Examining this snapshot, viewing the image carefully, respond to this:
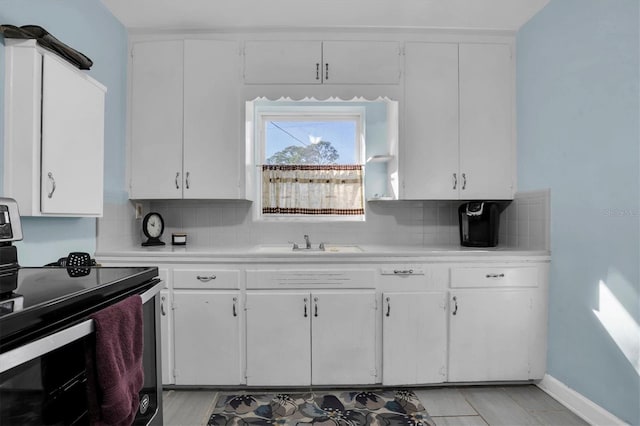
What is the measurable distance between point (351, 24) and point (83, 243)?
2247mm

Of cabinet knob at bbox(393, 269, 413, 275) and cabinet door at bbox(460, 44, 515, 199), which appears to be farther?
cabinet door at bbox(460, 44, 515, 199)

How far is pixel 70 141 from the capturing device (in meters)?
1.64

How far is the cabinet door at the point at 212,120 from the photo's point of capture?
2.46 m

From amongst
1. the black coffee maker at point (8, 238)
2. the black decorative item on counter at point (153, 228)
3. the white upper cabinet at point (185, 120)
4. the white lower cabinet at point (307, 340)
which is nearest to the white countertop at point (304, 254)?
the white lower cabinet at point (307, 340)

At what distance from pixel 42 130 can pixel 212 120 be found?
3.70 ft

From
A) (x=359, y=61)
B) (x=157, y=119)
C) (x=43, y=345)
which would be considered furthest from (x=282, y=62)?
(x=43, y=345)

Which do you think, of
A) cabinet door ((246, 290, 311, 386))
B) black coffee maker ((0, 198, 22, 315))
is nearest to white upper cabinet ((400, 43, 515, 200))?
cabinet door ((246, 290, 311, 386))

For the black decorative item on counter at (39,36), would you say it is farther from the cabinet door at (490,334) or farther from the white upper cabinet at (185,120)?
the cabinet door at (490,334)

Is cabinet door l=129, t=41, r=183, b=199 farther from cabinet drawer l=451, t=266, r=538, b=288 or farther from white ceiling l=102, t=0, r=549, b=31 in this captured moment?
cabinet drawer l=451, t=266, r=538, b=288

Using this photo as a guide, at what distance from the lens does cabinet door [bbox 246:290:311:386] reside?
217 centimetres

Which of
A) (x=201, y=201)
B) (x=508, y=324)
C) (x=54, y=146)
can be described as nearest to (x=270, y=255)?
(x=201, y=201)

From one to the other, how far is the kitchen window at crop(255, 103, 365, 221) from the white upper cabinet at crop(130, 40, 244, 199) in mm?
443

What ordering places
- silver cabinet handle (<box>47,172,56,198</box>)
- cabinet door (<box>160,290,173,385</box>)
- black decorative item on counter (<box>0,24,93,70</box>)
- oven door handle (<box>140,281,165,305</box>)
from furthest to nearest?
cabinet door (<box>160,290,173,385</box>) < silver cabinet handle (<box>47,172,56,198</box>) < black decorative item on counter (<box>0,24,93,70</box>) < oven door handle (<box>140,281,165,305</box>)

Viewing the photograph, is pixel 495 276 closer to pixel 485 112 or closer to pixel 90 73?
pixel 485 112
